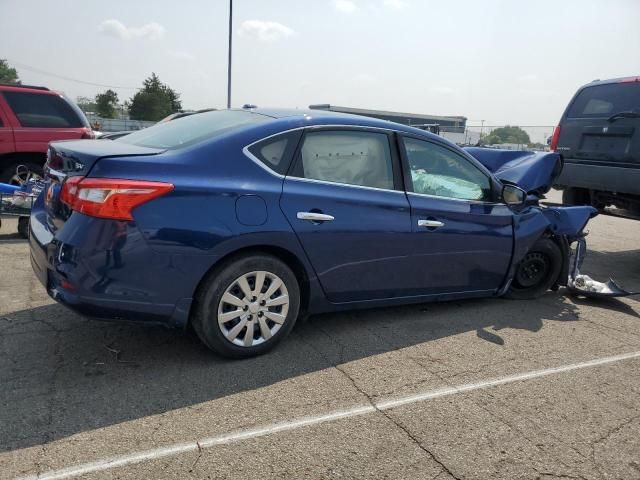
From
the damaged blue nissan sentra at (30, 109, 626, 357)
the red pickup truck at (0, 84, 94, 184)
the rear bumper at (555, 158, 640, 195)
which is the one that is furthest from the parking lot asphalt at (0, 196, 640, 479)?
the red pickup truck at (0, 84, 94, 184)

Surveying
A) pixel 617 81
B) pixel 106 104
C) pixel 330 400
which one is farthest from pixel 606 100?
pixel 106 104

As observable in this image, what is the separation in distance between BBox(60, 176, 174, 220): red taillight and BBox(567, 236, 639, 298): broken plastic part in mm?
4169

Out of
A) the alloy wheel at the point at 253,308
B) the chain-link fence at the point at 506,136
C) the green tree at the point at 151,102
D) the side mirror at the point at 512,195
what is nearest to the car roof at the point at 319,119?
the side mirror at the point at 512,195

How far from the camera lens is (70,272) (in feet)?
10.2

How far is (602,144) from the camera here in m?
7.07

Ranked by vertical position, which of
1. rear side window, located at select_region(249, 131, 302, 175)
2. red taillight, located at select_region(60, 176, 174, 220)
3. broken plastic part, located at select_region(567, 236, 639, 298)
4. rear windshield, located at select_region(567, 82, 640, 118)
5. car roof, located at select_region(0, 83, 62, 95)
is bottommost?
broken plastic part, located at select_region(567, 236, 639, 298)

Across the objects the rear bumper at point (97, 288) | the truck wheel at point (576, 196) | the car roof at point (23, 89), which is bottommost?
the rear bumper at point (97, 288)

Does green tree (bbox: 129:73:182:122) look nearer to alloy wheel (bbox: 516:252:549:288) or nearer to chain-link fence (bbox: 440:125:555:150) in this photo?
chain-link fence (bbox: 440:125:555:150)

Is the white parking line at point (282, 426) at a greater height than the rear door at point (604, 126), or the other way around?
the rear door at point (604, 126)

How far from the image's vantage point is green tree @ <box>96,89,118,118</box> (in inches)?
2896

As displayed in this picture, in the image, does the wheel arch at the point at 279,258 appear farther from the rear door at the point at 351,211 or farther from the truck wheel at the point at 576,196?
the truck wheel at the point at 576,196

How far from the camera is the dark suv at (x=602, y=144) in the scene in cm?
669

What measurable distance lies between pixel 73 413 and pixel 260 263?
1.34m

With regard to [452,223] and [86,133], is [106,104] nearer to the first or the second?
[86,133]
